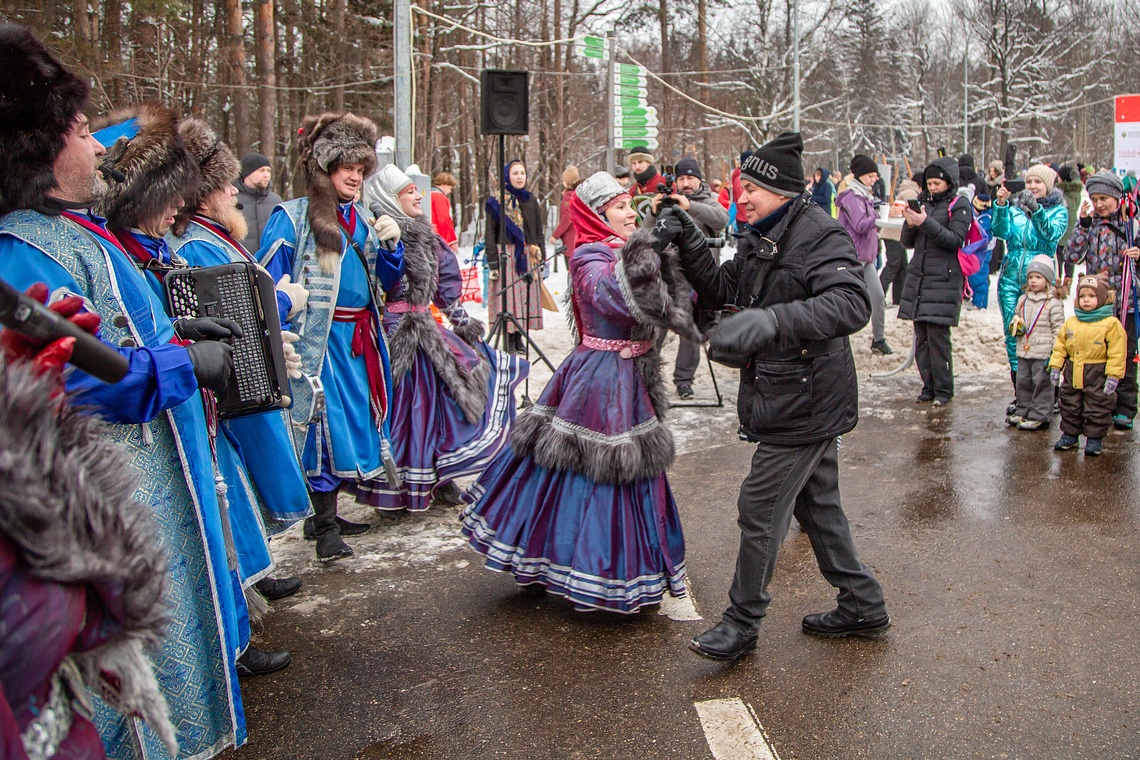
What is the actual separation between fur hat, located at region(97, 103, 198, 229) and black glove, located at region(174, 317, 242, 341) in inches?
15.9

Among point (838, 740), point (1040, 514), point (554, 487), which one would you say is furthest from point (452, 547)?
point (1040, 514)

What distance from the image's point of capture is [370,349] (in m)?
4.77

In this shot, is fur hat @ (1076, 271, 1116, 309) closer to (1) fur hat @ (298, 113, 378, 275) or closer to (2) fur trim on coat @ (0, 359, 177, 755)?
(1) fur hat @ (298, 113, 378, 275)

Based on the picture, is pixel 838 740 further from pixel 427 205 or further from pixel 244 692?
pixel 427 205

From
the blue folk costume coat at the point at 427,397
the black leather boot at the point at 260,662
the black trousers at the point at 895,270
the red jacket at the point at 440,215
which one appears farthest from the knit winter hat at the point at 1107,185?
the red jacket at the point at 440,215

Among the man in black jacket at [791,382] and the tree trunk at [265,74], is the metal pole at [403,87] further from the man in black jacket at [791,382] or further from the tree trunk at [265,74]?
the man in black jacket at [791,382]

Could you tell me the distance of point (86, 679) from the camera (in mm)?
1614

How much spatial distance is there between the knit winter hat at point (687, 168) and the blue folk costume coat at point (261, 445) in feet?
16.8

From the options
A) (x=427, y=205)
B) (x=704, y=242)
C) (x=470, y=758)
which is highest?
(x=427, y=205)

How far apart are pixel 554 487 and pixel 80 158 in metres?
2.10

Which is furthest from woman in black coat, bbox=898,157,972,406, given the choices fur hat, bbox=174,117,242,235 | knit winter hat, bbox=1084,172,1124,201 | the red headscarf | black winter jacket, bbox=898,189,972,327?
fur hat, bbox=174,117,242,235

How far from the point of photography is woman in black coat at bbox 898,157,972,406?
24.9 feet

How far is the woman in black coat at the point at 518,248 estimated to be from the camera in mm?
10492

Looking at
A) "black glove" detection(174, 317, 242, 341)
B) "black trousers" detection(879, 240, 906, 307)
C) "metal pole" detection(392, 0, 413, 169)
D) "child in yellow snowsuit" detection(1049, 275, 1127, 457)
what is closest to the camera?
"black glove" detection(174, 317, 242, 341)
